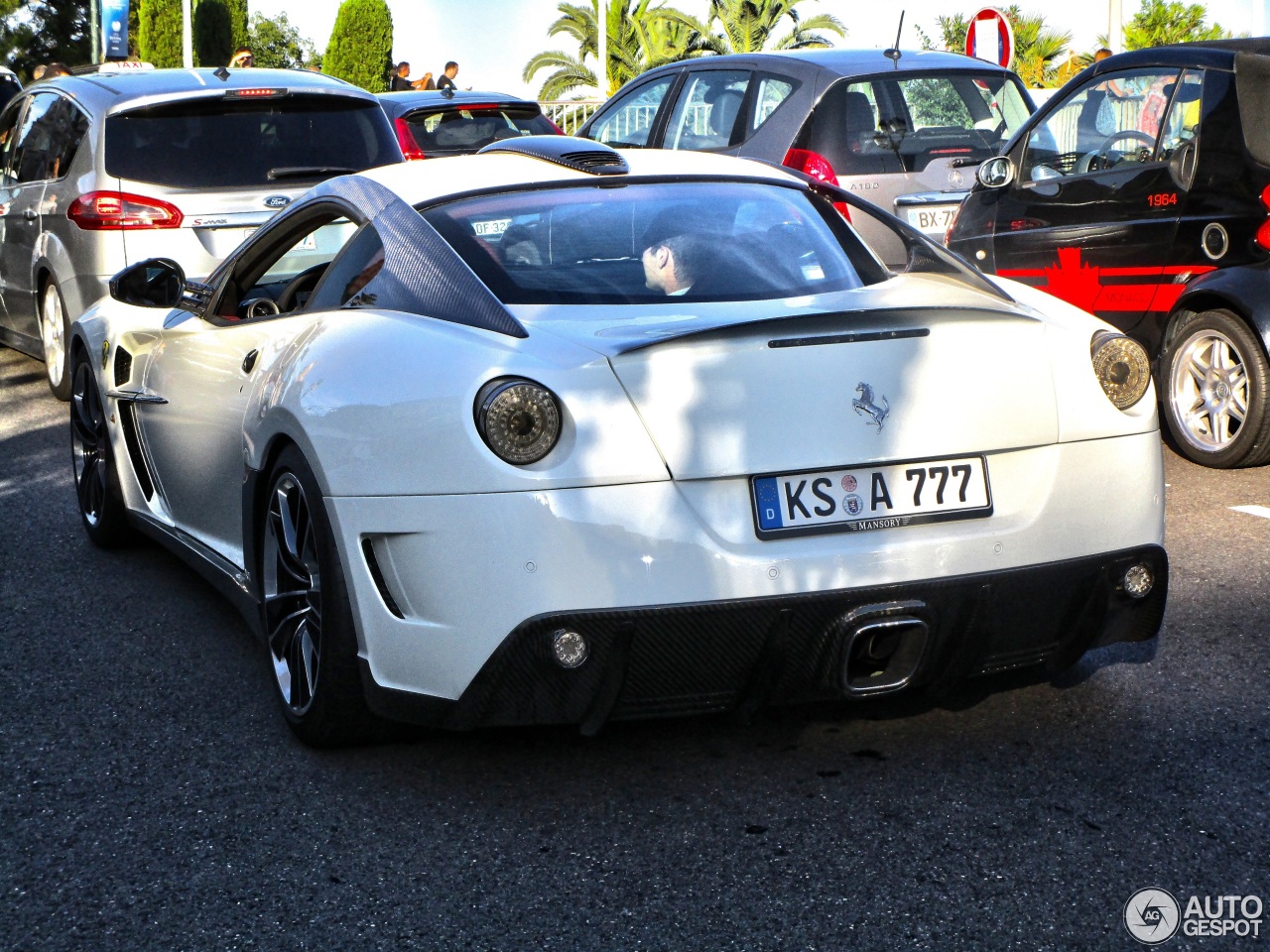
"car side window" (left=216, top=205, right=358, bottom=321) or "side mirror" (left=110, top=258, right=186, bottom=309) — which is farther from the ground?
"car side window" (left=216, top=205, right=358, bottom=321)

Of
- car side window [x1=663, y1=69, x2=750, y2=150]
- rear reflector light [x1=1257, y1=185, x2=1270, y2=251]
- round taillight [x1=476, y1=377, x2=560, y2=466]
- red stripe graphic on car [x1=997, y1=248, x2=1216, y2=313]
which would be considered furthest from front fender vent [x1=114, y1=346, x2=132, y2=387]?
car side window [x1=663, y1=69, x2=750, y2=150]

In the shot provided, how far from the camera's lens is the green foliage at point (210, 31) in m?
45.7

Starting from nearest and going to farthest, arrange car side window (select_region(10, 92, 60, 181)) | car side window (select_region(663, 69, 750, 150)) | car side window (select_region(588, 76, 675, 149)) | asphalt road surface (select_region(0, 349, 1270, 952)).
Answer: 1. asphalt road surface (select_region(0, 349, 1270, 952))
2. car side window (select_region(10, 92, 60, 181))
3. car side window (select_region(663, 69, 750, 150))
4. car side window (select_region(588, 76, 675, 149))

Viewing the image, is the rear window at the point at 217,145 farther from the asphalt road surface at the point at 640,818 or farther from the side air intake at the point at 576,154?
the asphalt road surface at the point at 640,818

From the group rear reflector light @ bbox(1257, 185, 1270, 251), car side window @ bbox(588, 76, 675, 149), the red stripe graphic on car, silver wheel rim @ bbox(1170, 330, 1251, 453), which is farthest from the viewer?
car side window @ bbox(588, 76, 675, 149)

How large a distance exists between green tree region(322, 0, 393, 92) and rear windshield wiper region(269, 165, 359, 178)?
3655 centimetres

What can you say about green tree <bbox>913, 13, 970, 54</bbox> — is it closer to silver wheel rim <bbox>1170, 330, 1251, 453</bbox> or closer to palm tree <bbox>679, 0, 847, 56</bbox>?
palm tree <bbox>679, 0, 847, 56</bbox>

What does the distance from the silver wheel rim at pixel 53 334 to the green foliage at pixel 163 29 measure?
3846cm

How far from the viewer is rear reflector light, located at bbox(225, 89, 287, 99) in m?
8.67

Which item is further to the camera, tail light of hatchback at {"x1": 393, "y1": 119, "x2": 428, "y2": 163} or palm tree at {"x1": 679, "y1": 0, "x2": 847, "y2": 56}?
palm tree at {"x1": 679, "y1": 0, "x2": 847, "y2": 56}

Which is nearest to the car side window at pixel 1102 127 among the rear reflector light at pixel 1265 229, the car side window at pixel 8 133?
the rear reflector light at pixel 1265 229

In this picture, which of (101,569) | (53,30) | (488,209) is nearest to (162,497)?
(101,569)

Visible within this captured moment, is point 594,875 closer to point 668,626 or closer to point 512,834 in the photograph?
point 512,834

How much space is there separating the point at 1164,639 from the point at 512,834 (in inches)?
84.9
